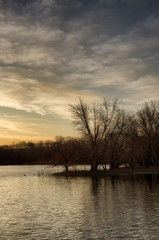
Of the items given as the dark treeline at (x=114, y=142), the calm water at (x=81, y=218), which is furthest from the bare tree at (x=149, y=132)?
the calm water at (x=81, y=218)

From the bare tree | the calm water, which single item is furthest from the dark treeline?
the calm water

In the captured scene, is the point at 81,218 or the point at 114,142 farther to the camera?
the point at 114,142

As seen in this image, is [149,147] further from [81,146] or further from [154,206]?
[154,206]

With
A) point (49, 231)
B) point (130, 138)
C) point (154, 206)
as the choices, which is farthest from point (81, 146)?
point (49, 231)

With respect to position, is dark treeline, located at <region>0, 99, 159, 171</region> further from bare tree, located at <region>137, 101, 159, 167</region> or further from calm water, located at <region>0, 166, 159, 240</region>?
calm water, located at <region>0, 166, 159, 240</region>

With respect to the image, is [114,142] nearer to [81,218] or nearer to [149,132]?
[149,132]

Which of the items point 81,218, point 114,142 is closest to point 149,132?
point 114,142

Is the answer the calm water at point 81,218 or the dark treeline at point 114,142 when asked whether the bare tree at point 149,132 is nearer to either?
the dark treeline at point 114,142

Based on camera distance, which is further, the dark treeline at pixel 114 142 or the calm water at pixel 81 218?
the dark treeline at pixel 114 142

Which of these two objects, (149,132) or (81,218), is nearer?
(81,218)

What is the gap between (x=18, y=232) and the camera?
13531 millimetres

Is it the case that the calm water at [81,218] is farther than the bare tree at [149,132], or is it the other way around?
the bare tree at [149,132]

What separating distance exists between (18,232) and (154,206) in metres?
9.01

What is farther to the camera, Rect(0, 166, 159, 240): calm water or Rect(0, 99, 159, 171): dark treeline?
Rect(0, 99, 159, 171): dark treeline
